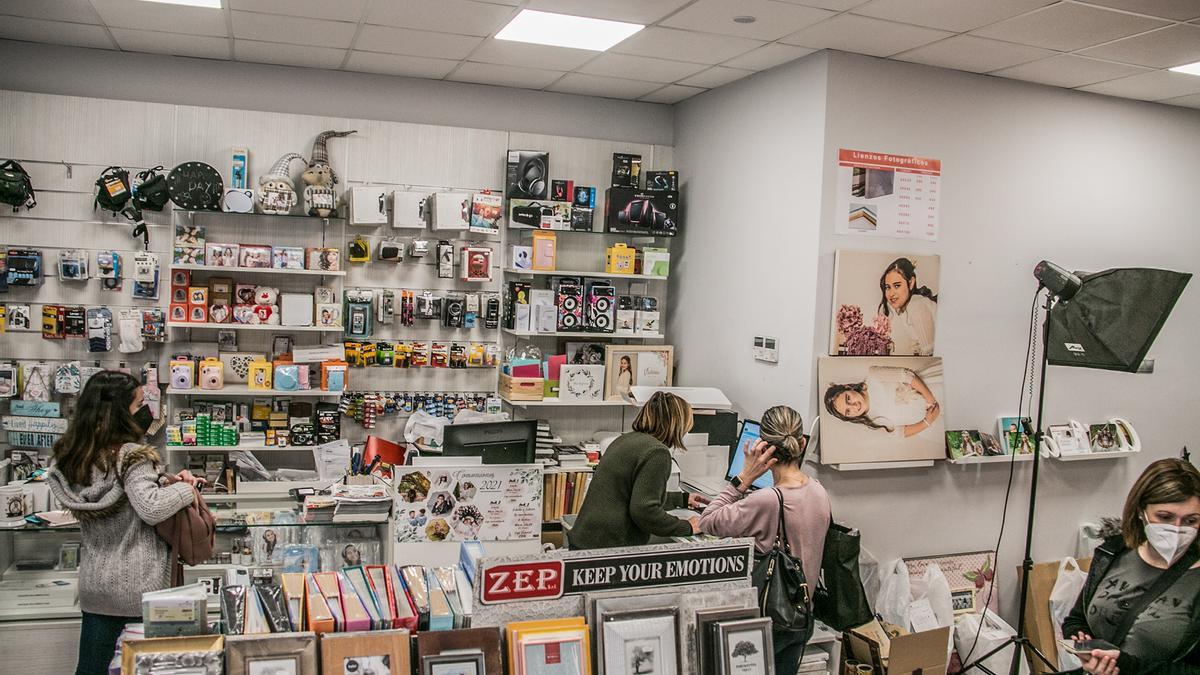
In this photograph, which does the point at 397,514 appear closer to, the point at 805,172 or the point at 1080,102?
the point at 805,172

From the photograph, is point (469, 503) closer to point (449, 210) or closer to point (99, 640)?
point (99, 640)

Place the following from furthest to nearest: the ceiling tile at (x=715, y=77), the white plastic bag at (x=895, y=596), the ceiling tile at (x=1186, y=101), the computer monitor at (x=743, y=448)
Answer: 1. the ceiling tile at (x=1186, y=101)
2. the ceiling tile at (x=715, y=77)
3. the computer monitor at (x=743, y=448)
4. the white plastic bag at (x=895, y=596)

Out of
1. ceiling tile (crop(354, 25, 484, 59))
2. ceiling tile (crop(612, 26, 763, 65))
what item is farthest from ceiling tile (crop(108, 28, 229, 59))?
ceiling tile (crop(612, 26, 763, 65))

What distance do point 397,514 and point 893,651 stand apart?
8.25ft

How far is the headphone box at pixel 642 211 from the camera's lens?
5.95 metres

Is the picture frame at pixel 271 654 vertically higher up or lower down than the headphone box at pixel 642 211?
lower down

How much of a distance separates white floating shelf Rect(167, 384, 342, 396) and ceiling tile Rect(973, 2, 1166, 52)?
412 cm

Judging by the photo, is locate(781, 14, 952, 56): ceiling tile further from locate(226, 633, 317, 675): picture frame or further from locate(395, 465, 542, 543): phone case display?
locate(226, 633, 317, 675): picture frame

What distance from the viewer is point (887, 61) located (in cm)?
470

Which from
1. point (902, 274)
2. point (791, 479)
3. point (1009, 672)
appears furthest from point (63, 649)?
point (1009, 672)

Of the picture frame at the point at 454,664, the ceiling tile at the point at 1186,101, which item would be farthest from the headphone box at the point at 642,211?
the picture frame at the point at 454,664

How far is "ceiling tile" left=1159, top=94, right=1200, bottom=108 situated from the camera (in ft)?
17.4

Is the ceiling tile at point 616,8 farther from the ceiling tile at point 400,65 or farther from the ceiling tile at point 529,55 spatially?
the ceiling tile at point 400,65

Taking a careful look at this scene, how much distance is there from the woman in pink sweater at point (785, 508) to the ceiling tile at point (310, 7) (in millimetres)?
2708
